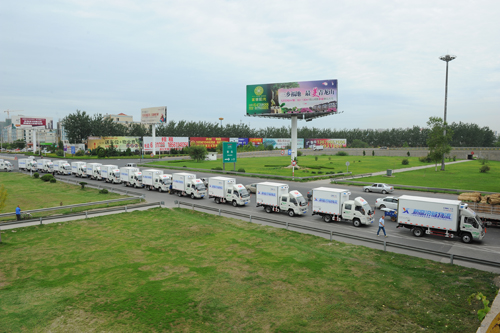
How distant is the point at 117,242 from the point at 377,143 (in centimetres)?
19078

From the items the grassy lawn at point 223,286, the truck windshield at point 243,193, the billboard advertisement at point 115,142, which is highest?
the billboard advertisement at point 115,142

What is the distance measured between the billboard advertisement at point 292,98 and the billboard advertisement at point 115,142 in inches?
2443

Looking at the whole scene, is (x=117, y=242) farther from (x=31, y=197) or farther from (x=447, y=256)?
(x=31, y=197)

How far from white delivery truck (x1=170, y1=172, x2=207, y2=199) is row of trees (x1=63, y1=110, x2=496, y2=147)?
98964mm

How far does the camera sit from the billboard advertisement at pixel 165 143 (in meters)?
117

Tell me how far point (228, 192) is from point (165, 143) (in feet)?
303

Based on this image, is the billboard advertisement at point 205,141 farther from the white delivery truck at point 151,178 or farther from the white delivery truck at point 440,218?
the white delivery truck at point 440,218

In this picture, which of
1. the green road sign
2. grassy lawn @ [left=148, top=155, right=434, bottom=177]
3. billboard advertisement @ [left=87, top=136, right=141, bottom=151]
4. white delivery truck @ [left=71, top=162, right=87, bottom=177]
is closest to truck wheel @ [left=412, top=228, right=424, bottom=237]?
grassy lawn @ [left=148, top=155, right=434, bottom=177]

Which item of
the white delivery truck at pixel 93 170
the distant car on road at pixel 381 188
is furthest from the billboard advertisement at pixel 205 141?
the distant car on road at pixel 381 188

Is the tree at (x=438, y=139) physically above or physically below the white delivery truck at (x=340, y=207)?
above

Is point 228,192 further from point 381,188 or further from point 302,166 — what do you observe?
point 302,166

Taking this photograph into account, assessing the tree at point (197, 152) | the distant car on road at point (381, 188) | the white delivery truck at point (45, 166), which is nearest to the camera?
the distant car on road at point (381, 188)

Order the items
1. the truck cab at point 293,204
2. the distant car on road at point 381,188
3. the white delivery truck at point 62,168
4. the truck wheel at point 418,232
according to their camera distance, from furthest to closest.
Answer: the white delivery truck at point 62,168 < the distant car on road at point 381,188 < the truck cab at point 293,204 < the truck wheel at point 418,232

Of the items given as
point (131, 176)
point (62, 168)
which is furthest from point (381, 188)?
point (62, 168)
